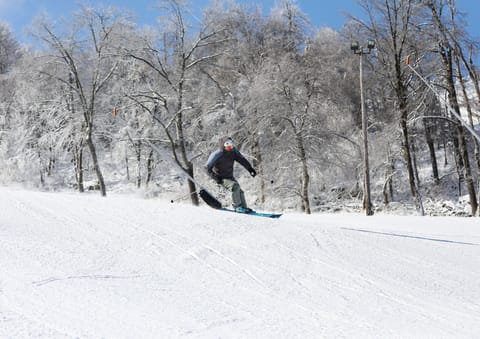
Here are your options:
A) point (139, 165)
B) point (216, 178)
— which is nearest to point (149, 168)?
point (139, 165)

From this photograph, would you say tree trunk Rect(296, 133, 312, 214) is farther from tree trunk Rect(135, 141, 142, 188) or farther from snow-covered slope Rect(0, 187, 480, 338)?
snow-covered slope Rect(0, 187, 480, 338)

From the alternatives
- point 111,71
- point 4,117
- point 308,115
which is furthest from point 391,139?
point 4,117

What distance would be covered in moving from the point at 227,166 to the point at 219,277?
5401 mm

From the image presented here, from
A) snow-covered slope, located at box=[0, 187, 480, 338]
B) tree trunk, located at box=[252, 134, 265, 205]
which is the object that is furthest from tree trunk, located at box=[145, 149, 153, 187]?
snow-covered slope, located at box=[0, 187, 480, 338]

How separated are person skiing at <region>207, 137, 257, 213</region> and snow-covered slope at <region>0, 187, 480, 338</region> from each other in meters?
1.81

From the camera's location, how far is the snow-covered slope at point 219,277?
13.2 feet

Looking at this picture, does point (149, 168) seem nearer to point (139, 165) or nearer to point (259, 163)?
point (139, 165)

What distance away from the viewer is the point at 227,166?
10625 mm

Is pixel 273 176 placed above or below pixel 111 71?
below

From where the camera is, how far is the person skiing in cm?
1048

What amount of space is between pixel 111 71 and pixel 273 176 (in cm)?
1002

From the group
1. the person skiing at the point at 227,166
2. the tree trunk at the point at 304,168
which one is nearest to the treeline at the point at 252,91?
the tree trunk at the point at 304,168

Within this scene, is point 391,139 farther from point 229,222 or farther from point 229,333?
point 229,333

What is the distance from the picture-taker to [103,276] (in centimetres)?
516
